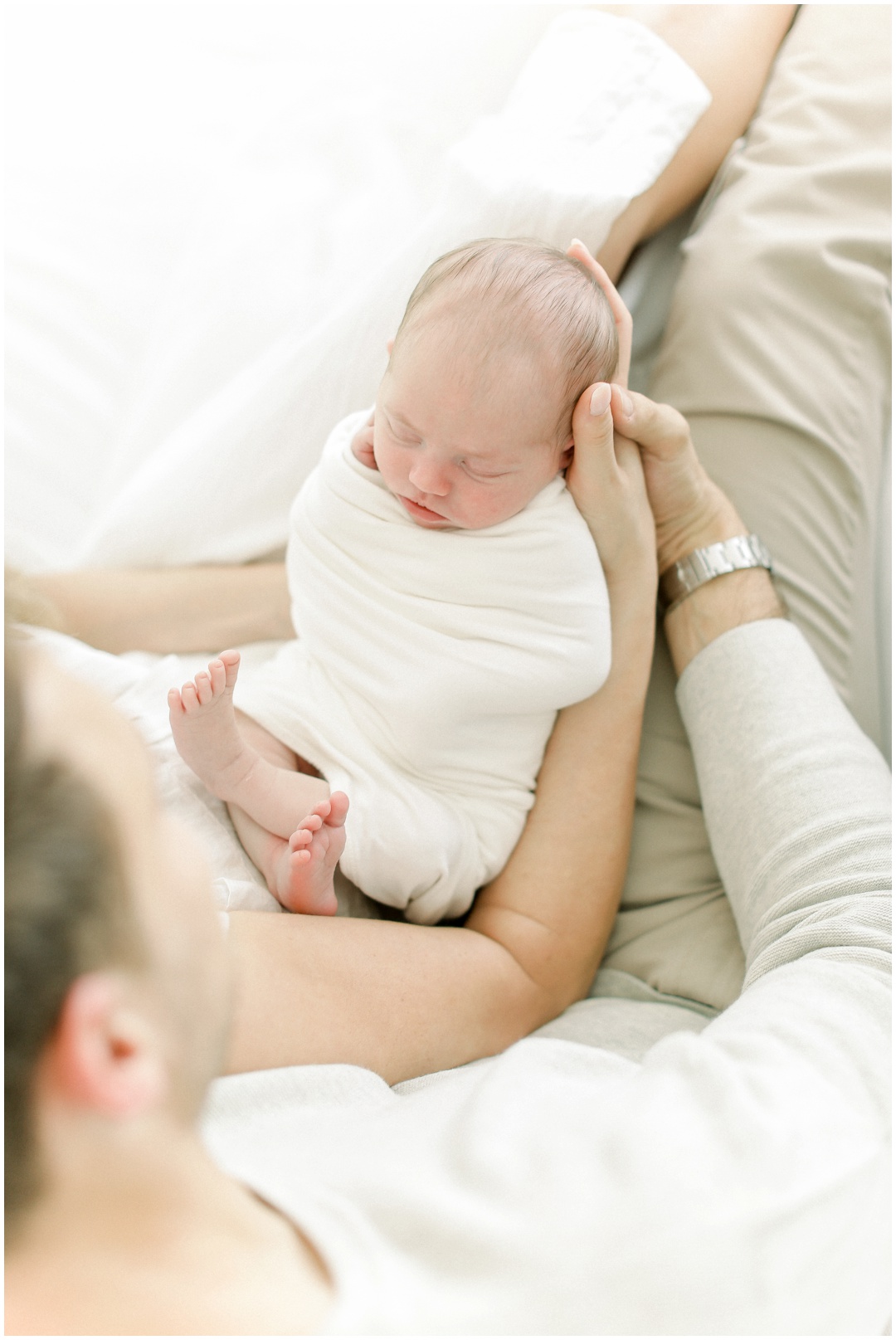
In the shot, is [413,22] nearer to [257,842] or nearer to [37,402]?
[37,402]

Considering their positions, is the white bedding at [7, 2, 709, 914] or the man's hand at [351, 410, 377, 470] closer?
the man's hand at [351, 410, 377, 470]

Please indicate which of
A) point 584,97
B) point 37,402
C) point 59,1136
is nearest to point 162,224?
point 37,402

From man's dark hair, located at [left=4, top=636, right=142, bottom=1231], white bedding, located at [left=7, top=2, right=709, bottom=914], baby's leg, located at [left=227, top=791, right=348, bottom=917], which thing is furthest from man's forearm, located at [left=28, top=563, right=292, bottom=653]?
man's dark hair, located at [left=4, top=636, right=142, bottom=1231]

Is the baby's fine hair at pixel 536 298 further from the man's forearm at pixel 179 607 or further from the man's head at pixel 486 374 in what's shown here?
the man's forearm at pixel 179 607

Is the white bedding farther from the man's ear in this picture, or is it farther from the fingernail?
the man's ear

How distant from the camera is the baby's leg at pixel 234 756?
2.59 feet

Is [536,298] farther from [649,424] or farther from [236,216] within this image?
[236,216]

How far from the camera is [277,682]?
947 millimetres

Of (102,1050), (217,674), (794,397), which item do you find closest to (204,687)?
(217,674)

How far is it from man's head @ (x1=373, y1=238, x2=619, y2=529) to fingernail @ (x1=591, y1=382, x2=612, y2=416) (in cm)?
2

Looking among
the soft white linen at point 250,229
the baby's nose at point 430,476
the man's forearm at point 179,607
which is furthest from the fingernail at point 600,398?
the man's forearm at point 179,607

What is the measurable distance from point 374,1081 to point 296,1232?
0.23 meters

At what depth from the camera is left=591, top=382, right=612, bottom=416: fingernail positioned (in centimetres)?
85

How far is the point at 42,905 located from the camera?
0.43 meters
